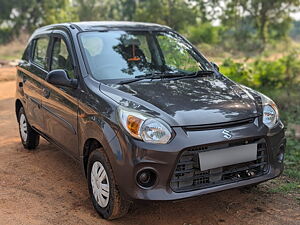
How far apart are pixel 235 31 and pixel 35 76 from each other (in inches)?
1051

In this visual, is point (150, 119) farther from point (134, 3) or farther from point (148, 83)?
point (134, 3)

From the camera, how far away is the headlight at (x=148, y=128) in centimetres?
327

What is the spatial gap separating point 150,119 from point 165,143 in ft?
0.75

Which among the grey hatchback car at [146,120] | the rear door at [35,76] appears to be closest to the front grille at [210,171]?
the grey hatchback car at [146,120]

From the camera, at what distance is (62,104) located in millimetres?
4348

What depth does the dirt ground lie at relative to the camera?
3.72 m

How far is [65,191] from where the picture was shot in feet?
14.5

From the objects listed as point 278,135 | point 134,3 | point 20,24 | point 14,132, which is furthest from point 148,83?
point 134,3

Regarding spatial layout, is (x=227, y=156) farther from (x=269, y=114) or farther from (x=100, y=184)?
(x=100, y=184)

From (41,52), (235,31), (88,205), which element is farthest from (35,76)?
(235,31)

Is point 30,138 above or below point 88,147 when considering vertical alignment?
below

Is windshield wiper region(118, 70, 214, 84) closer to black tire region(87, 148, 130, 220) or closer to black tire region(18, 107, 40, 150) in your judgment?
black tire region(87, 148, 130, 220)

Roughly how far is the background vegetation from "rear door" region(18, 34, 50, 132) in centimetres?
291

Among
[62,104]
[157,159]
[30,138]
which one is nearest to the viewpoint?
[157,159]
